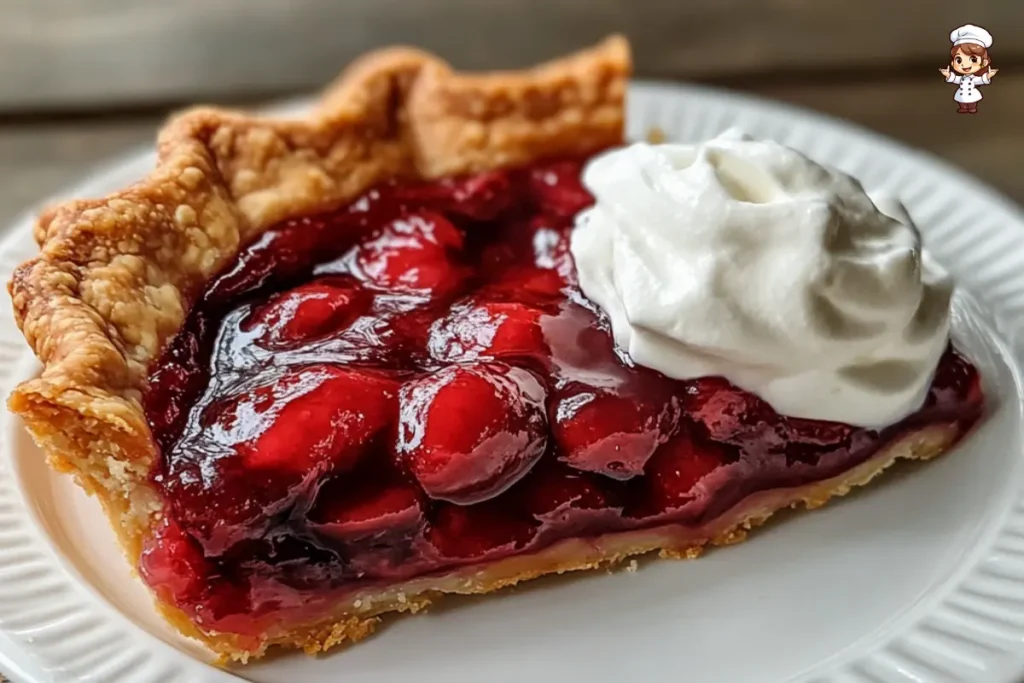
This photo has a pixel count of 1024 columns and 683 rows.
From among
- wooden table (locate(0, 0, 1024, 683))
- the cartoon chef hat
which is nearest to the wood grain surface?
wooden table (locate(0, 0, 1024, 683))

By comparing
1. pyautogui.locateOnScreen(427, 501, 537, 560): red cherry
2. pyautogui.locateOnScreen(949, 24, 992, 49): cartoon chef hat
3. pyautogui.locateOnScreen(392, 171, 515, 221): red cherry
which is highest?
pyautogui.locateOnScreen(949, 24, 992, 49): cartoon chef hat

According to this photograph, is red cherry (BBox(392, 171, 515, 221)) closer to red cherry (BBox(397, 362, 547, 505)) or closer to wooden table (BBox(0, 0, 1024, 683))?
red cherry (BBox(397, 362, 547, 505))

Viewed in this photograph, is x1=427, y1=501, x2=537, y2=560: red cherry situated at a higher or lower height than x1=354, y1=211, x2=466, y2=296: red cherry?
lower

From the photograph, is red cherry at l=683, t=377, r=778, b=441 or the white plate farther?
red cherry at l=683, t=377, r=778, b=441

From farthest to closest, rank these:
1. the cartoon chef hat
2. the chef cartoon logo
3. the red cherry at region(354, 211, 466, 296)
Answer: the cartoon chef hat, the chef cartoon logo, the red cherry at region(354, 211, 466, 296)

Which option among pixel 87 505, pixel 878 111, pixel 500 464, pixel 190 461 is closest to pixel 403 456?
pixel 500 464

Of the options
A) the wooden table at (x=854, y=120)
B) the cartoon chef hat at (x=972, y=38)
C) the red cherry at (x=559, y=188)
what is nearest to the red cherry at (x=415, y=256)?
the red cherry at (x=559, y=188)

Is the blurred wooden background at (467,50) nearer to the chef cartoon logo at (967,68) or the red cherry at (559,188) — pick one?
the chef cartoon logo at (967,68)
